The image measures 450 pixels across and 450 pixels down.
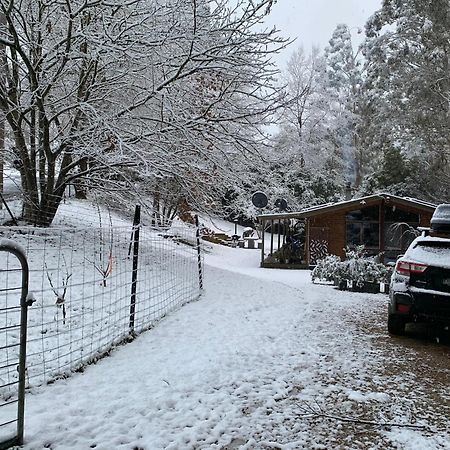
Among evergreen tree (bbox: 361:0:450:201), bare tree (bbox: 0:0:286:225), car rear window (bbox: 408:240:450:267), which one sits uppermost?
evergreen tree (bbox: 361:0:450:201)

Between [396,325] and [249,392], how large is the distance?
3308 mm

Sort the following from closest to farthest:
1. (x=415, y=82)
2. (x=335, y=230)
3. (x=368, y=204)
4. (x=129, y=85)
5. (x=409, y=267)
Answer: (x=409, y=267)
(x=129, y=85)
(x=368, y=204)
(x=335, y=230)
(x=415, y=82)

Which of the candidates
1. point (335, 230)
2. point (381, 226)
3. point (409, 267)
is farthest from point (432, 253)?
point (335, 230)

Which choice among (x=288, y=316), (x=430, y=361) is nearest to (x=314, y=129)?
(x=288, y=316)

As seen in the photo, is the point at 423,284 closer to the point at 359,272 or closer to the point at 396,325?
the point at 396,325

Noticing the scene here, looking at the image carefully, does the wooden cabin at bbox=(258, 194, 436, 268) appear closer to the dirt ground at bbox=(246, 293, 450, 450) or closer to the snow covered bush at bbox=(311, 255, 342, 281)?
the snow covered bush at bbox=(311, 255, 342, 281)

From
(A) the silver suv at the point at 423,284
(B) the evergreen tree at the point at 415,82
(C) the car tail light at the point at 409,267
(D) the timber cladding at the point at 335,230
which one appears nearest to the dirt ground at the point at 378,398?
(A) the silver suv at the point at 423,284

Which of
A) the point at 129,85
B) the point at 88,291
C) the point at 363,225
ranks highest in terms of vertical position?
the point at 129,85

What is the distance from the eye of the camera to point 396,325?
6.63m

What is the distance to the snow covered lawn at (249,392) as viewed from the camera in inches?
127

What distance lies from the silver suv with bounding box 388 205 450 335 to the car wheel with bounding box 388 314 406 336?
1cm

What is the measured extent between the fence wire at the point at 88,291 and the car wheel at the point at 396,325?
328 cm

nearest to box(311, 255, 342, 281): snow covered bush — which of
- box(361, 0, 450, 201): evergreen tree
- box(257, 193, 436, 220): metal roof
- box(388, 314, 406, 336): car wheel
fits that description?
box(388, 314, 406, 336): car wheel

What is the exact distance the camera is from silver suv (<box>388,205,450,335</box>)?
5898 mm
